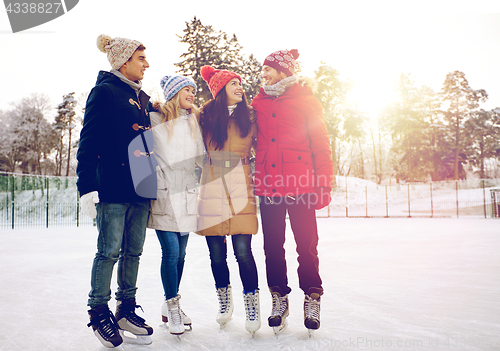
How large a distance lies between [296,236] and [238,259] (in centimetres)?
45

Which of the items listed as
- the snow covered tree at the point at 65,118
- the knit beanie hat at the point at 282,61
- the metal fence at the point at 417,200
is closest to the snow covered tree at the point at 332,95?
the metal fence at the point at 417,200

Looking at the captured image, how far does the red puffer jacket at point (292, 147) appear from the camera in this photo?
2572 millimetres

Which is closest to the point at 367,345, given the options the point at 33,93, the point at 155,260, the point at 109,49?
the point at 109,49

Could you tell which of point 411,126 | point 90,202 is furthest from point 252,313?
point 411,126

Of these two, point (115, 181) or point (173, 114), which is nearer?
point (115, 181)

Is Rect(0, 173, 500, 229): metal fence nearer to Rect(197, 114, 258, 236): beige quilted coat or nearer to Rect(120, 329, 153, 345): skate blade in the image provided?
Rect(120, 329, 153, 345): skate blade

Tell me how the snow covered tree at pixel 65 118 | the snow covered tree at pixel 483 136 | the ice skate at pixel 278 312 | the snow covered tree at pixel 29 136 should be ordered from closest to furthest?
the ice skate at pixel 278 312 → the snow covered tree at pixel 29 136 → the snow covered tree at pixel 65 118 → the snow covered tree at pixel 483 136

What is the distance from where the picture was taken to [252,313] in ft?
8.12

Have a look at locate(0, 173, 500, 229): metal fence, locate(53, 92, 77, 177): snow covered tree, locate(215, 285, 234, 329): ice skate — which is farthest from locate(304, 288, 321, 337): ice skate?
locate(53, 92, 77, 177): snow covered tree

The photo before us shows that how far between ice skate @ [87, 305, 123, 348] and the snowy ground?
11cm

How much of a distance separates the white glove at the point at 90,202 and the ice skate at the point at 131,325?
2.26 ft

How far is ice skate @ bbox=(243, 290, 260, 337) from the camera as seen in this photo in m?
2.43

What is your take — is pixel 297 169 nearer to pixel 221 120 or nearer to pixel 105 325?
pixel 221 120

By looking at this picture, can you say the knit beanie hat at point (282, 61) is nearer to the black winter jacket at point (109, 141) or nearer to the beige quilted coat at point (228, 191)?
the beige quilted coat at point (228, 191)
